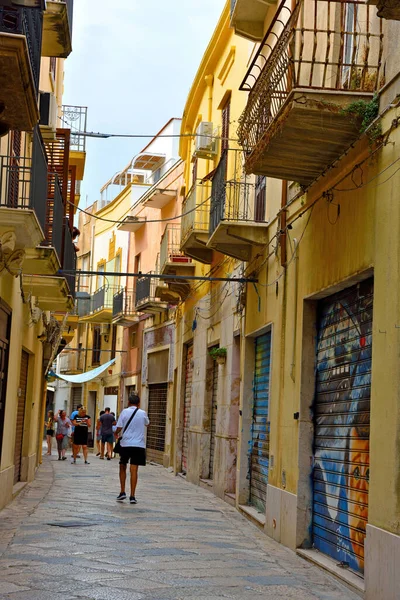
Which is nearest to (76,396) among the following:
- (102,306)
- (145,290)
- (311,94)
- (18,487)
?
Result: (102,306)

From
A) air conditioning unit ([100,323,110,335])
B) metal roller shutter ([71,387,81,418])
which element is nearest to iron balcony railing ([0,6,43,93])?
air conditioning unit ([100,323,110,335])

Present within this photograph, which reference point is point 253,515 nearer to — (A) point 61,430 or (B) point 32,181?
(B) point 32,181

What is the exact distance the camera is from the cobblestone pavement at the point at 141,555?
24.3 feet

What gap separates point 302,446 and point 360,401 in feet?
6.08

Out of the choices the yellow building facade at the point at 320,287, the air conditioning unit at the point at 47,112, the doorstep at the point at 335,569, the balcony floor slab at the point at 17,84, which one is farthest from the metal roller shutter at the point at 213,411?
the balcony floor slab at the point at 17,84

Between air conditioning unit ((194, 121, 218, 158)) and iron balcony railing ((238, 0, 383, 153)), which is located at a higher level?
air conditioning unit ((194, 121, 218, 158))

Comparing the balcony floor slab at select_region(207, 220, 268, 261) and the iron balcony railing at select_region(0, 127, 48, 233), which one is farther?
the balcony floor slab at select_region(207, 220, 268, 261)

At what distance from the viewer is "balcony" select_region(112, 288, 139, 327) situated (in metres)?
33.4

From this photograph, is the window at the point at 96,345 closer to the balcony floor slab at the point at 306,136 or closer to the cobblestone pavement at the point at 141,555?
the cobblestone pavement at the point at 141,555

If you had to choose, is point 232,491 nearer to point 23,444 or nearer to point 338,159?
point 23,444

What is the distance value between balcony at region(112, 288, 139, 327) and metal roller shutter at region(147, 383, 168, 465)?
4122mm

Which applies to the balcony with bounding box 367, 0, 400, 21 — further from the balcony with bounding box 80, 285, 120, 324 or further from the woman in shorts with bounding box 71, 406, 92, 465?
the balcony with bounding box 80, 285, 120, 324

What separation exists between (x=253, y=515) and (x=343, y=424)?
421cm

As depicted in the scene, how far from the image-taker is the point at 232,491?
1591cm
